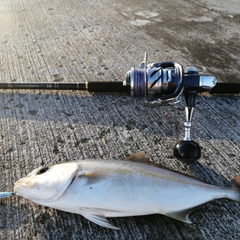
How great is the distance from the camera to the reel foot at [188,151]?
198 cm

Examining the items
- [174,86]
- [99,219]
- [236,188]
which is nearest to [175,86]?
[174,86]

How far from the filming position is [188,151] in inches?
77.8

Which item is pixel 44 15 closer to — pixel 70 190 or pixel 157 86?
pixel 157 86

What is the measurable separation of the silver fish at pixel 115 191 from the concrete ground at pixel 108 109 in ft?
0.40

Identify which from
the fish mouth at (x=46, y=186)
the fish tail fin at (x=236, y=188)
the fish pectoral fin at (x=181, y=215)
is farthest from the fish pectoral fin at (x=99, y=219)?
the fish tail fin at (x=236, y=188)

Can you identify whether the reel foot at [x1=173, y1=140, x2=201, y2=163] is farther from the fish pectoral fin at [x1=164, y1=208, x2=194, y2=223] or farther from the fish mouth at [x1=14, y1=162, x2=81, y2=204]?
the fish mouth at [x1=14, y1=162, x2=81, y2=204]

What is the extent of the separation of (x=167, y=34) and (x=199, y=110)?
1.79m

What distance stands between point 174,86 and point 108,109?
0.89 meters

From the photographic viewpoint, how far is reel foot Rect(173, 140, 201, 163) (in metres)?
1.98

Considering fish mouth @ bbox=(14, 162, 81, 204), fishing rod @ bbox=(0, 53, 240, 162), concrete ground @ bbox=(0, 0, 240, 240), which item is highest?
fishing rod @ bbox=(0, 53, 240, 162)

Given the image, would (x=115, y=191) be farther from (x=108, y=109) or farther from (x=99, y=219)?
(x=108, y=109)

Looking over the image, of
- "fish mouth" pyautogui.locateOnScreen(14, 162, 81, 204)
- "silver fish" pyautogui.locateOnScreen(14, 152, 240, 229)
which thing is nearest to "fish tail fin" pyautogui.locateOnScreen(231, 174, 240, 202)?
"silver fish" pyautogui.locateOnScreen(14, 152, 240, 229)

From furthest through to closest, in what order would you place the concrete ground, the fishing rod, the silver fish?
the fishing rod
the concrete ground
the silver fish

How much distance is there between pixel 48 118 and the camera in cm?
262
